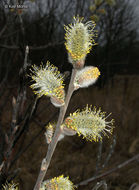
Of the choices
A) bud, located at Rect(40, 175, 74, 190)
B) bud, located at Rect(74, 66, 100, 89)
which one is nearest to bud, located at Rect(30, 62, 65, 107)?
bud, located at Rect(74, 66, 100, 89)

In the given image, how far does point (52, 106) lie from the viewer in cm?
84

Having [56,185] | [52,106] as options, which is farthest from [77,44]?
[52,106]

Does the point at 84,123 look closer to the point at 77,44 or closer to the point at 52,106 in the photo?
the point at 77,44

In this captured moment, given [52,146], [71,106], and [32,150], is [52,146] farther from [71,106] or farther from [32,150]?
[32,150]

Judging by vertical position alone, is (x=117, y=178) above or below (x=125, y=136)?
above

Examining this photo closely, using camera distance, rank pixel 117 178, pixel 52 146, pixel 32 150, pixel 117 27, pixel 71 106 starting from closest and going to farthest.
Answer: pixel 52 146 < pixel 71 106 < pixel 117 178 < pixel 32 150 < pixel 117 27

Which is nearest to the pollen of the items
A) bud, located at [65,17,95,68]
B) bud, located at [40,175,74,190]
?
bud, located at [65,17,95,68]

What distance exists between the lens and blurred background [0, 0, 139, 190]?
629 mm

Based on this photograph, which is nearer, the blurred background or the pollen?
the pollen

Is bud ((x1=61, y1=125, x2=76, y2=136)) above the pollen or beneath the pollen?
beneath

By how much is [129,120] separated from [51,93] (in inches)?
129

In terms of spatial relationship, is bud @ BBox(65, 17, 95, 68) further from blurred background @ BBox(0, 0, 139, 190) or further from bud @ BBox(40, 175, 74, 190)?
bud @ BBox(40, 175, 74, 190)

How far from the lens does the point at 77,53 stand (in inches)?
15.2

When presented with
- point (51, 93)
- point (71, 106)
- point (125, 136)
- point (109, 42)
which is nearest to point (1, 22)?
point (71, 106)
